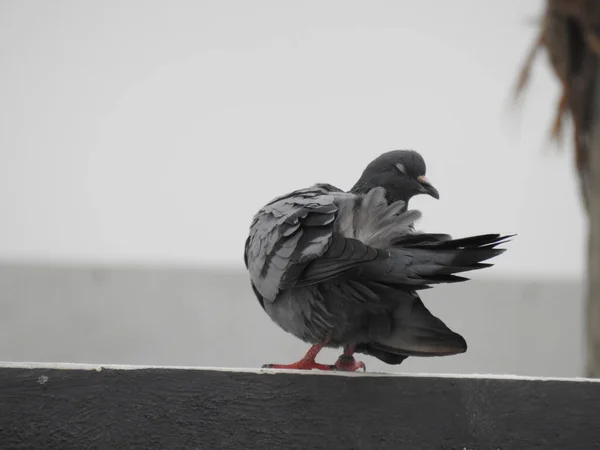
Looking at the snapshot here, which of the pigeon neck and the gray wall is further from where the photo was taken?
the gray wall

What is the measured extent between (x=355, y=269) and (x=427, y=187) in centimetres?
66

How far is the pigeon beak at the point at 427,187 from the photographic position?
3041mm

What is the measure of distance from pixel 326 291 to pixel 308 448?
53 cm

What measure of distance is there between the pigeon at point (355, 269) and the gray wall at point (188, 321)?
480 cm

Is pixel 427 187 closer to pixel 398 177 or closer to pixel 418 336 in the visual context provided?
pixel 398 177

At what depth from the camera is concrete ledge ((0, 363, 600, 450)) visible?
7.70ft

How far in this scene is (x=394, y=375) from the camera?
94.3 inches

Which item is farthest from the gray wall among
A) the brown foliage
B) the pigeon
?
the pigeon

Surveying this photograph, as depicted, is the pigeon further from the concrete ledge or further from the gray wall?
the gray wall

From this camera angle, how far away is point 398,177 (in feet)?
9.98

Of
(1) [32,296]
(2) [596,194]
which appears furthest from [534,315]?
(1) [32,296]

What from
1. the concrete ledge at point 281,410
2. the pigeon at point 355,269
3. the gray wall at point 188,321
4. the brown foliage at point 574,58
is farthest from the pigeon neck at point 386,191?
the gray wall at point 188,321

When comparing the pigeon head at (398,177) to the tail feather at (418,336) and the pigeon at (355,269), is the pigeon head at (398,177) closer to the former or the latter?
the pigeon at (355,269)

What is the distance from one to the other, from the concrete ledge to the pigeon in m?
0.21
